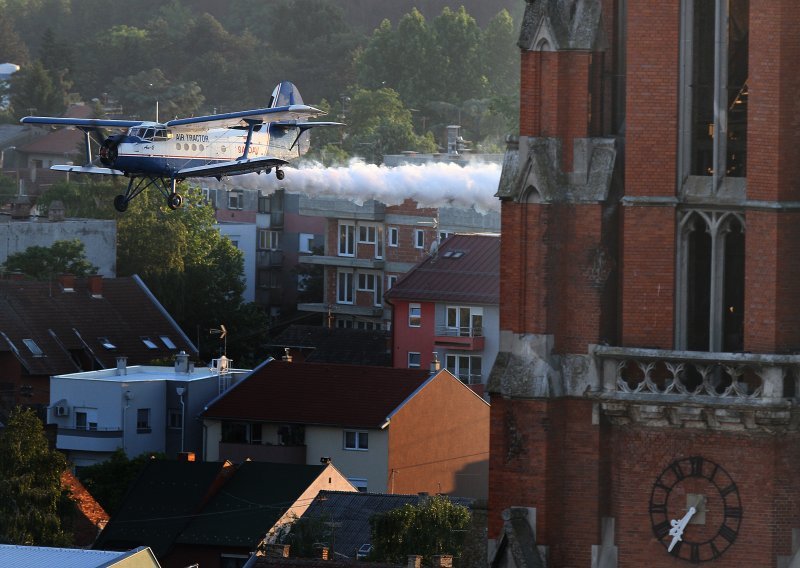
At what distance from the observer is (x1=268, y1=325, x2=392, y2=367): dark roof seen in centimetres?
9856

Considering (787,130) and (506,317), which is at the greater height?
(787,130)

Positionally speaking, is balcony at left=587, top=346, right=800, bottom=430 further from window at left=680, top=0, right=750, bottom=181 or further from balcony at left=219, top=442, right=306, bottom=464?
balcony at left=219, top=442, right=306, bottom=464

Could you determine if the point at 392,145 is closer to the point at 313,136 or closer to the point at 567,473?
the point at 313,136

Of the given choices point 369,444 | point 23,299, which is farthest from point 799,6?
point 23,299

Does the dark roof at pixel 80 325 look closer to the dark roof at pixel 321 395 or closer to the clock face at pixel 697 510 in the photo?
the dark roof at pixel 321 395

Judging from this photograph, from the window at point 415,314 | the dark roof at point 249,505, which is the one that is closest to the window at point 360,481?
the dark roof at point 249,505

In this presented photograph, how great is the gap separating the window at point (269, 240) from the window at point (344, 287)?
13629mm

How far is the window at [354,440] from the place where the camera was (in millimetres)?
78938

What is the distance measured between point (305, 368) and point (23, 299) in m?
19.1

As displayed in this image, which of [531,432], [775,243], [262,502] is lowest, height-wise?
[262,502]

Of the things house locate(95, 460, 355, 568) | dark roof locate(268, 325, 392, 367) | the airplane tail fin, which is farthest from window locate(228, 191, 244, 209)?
house locate(95, 460, 355, 568)

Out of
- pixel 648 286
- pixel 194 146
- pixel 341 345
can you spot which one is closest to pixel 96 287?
pixel 341 345

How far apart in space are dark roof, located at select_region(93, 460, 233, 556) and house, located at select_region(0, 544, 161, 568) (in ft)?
58.5

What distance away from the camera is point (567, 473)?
2909 centimetres
